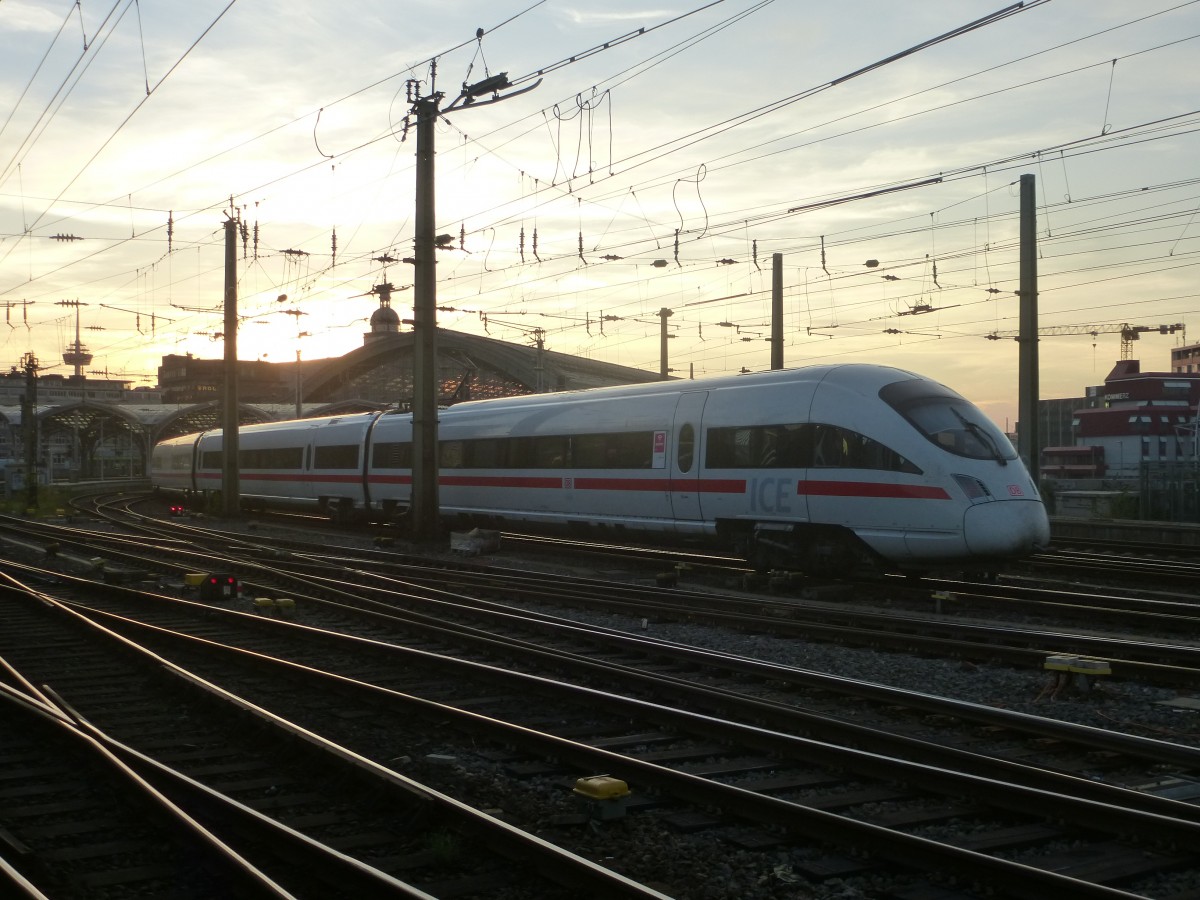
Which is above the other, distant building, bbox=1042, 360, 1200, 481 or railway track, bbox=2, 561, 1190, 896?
distant building, bbox=1042, 360, 1200, 481

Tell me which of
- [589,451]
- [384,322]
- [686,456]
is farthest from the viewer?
[384,322]

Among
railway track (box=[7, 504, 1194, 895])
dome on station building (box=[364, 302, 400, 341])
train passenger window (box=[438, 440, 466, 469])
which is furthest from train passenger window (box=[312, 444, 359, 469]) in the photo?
dome on station building (box=[364, 302, 400, 341])

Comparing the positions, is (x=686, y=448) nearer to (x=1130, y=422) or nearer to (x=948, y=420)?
(x=948, y=420)

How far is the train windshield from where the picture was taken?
541 inches

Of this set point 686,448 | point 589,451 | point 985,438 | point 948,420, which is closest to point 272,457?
point 589,451

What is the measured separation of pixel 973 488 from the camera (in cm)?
1338

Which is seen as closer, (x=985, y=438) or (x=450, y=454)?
(x=985, y=438)

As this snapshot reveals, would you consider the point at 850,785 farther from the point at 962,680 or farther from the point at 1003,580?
the point at 1003,580

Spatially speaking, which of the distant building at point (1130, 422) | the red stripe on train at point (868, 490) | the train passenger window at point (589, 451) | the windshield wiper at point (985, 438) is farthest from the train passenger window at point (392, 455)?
the distant building at point (1130, 422)

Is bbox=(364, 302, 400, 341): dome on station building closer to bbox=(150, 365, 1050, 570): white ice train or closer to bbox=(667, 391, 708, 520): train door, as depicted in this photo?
bbox=(150, 365, 1050, 570): white ice train

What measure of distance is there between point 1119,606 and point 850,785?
25.4 feet

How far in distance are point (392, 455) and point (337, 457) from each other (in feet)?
11.0

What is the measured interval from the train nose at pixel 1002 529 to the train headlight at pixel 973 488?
0.08 metres

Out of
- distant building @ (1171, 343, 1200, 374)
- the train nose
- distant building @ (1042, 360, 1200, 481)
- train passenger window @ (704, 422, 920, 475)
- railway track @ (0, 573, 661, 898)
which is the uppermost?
distant building @ (1171, 343, 1200, 374)
